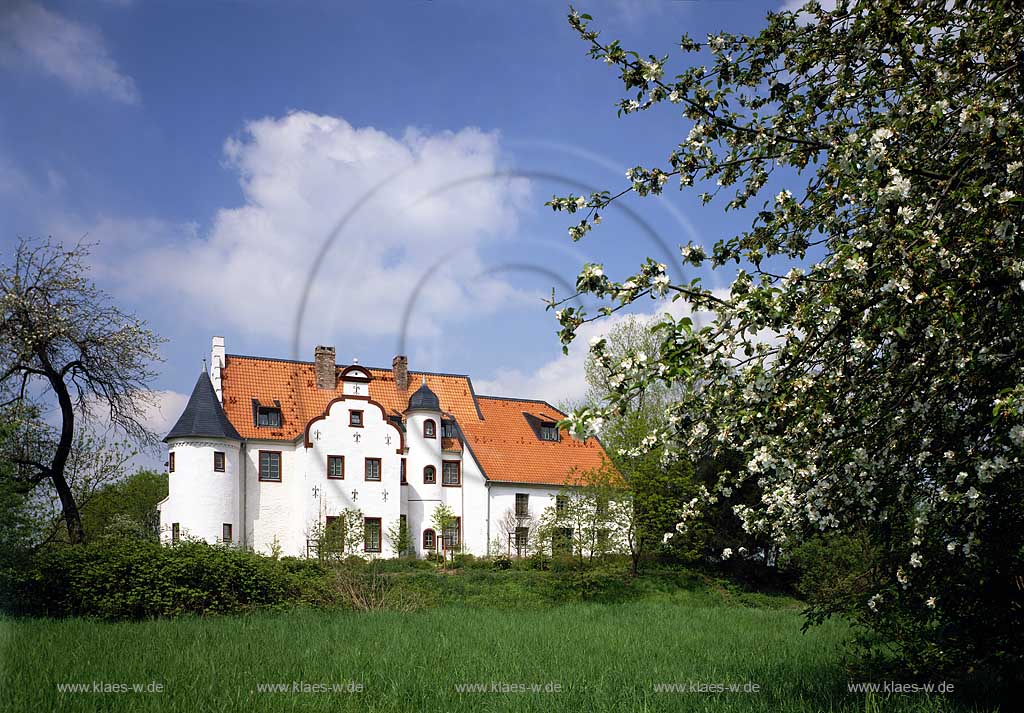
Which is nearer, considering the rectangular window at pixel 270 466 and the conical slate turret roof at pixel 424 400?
the rectangular window at pixel 270 466

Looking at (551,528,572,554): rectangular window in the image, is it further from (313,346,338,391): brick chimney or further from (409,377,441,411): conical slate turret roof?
(313,346,338,391): brick chimney

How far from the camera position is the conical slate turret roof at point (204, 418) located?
3703 cm

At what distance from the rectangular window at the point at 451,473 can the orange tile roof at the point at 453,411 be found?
87 centimetres

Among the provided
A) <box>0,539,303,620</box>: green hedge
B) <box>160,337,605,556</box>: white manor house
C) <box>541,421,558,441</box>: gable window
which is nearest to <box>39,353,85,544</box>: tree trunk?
<box>0,539,303,620</box>: green hedge

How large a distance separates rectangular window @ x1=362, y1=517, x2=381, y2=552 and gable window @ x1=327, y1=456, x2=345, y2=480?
2426 millimetres

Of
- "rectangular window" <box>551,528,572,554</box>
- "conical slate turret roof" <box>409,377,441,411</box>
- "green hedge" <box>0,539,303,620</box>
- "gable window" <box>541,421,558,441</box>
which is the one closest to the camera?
"green hedge" <box>0,539,303,620</box>

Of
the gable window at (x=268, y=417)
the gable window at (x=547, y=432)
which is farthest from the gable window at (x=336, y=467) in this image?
the gable window at (x=547, y=432)

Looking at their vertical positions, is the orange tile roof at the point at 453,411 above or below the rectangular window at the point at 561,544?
above

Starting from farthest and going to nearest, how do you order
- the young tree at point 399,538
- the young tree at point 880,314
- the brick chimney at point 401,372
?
1. the brick chimney at point 401,372
2. the young tree at point 399,538
3. the young tree at point 880,314

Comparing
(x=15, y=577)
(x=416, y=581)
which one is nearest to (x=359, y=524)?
(x=416, y=581)

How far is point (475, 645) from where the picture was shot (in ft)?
48.0

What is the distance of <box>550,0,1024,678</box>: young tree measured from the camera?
214 inches

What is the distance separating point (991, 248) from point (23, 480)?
24.0 m

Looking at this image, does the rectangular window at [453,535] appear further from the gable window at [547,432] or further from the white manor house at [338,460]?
the gable window at [547,432]
